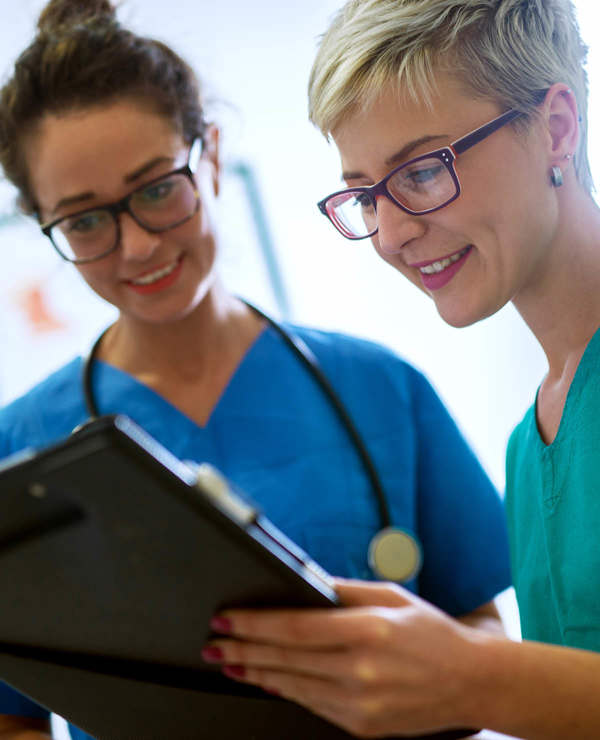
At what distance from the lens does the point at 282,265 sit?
8.10 ft

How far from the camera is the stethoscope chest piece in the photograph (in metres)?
0.89

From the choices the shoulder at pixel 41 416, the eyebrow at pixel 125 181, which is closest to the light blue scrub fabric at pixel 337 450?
the shoulder at pixel 41 416

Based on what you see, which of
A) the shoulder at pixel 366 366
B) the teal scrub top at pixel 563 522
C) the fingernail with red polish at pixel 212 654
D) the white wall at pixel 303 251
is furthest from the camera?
the white wall at pixel 303 251

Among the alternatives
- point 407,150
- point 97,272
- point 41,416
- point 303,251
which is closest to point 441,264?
point 407,150

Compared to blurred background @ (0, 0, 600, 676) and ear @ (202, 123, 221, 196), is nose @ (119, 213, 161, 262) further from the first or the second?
blurred background @ (0, 0, 600, 676)

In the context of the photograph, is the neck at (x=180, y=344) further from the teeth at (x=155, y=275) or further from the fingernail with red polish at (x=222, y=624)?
the fingernail with red polish at (x=222, y=624)

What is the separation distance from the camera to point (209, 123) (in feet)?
3.75

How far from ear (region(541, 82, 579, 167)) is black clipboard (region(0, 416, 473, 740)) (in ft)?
1.40

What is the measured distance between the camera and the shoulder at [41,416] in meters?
1.07

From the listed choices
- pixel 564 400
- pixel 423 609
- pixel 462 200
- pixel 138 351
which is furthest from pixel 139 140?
pixel 423 609

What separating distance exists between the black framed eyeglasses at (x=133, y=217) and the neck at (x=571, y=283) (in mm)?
476

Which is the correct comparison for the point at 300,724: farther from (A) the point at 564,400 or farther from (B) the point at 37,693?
(A) the point at 564,400

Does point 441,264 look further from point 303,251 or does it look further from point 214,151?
point 303,251

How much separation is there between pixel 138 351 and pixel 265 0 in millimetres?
1467
